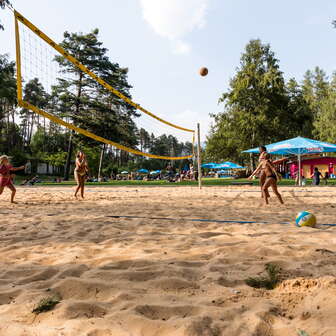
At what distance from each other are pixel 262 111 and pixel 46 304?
2756 centimetres

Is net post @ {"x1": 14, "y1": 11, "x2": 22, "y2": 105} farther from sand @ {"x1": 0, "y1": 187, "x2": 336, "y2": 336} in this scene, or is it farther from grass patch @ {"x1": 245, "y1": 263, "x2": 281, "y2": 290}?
grass patch @ {"x1": 245, "y1": 263, "x2": 281, "y2": 290}

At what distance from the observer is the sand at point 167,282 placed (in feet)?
4.59

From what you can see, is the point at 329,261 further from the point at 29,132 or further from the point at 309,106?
the point at 29,132

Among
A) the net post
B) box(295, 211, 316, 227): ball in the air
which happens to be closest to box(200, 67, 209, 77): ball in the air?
the net post

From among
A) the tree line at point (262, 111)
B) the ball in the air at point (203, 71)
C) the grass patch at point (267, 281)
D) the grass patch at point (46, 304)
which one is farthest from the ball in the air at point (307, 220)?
the tree line at point (262, 111)

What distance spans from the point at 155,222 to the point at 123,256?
165 centimetres

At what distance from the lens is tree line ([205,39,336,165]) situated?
26.8 m

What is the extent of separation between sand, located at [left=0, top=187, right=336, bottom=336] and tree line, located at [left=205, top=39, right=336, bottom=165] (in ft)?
81.7

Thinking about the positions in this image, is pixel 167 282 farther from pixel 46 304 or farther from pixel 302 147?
pixel 302 147

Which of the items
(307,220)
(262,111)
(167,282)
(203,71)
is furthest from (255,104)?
(167,282)

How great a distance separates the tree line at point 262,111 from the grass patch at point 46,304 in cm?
2663

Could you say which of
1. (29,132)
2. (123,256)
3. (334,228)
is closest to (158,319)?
(123,256)

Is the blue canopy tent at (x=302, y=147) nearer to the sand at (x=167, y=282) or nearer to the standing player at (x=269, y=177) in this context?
the standing player at (x=269, y=177)

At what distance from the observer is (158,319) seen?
4.87 feet
